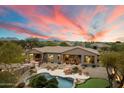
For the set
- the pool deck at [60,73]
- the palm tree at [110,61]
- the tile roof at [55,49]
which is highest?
the tile roof at [55,49]

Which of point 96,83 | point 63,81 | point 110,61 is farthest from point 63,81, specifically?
point 110,61

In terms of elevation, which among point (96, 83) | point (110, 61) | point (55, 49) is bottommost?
point (96, 83)

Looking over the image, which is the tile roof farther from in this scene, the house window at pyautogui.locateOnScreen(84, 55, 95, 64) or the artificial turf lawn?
the artificial turf lawn

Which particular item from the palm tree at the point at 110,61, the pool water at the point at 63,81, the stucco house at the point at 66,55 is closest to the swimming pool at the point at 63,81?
the pool water at the point at 63,81

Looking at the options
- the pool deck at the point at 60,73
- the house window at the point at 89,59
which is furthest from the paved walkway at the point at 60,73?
the house window at the point at 89,59

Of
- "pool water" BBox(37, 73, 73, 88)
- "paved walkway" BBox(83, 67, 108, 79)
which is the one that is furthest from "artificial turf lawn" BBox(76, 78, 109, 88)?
"pool water" BBox(37, 73, 73, 88)

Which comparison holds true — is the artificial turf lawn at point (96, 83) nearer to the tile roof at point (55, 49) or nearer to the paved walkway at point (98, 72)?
the paved walkway at point (98, 72)

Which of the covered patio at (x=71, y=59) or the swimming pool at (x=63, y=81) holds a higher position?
the covered patio at (x=71, y=59)

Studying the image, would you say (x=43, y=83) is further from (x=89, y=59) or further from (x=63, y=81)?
(x=89, y=59)

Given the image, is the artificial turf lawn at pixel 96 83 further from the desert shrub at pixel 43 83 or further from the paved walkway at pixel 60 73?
the desert shrub at pixel 43 83

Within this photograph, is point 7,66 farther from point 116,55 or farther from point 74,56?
point 116,55

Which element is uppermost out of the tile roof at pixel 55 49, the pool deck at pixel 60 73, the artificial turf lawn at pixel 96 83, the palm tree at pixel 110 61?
the tile roof at pixel 55 49
